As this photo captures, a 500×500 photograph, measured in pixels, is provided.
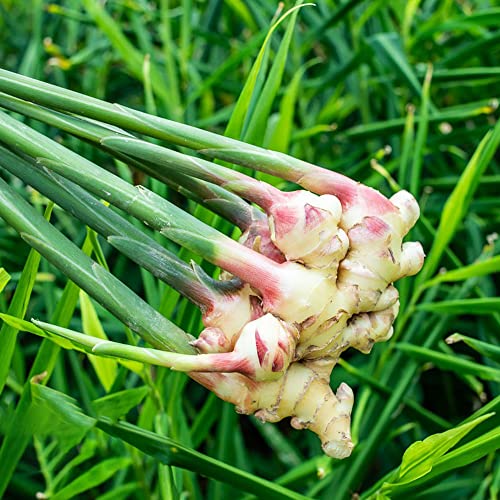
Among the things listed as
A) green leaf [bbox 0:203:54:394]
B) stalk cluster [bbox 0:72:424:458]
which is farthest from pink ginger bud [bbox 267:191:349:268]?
green leaf [bbox 0:203:54:394]

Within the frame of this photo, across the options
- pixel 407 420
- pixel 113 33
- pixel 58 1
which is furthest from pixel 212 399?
pixel 58 1

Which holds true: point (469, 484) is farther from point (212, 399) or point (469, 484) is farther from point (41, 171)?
point (41, 171)

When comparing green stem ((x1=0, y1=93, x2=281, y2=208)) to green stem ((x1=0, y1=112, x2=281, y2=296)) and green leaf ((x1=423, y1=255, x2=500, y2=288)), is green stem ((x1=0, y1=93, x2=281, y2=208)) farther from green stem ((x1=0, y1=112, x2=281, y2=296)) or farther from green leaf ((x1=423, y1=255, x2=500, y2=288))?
green leaf ((x1=423, y1=255, x2=500, y2=288))

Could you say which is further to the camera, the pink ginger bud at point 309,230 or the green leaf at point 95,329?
the green leaf at point 95,329

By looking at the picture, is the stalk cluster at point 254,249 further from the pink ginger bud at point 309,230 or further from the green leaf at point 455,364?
the green leaf at point 455,364

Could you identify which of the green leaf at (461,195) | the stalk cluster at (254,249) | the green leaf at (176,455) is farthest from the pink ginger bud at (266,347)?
the green leaf at (461,195)

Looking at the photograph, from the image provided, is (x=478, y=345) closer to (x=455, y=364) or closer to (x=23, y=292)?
(x=455, y=364)
